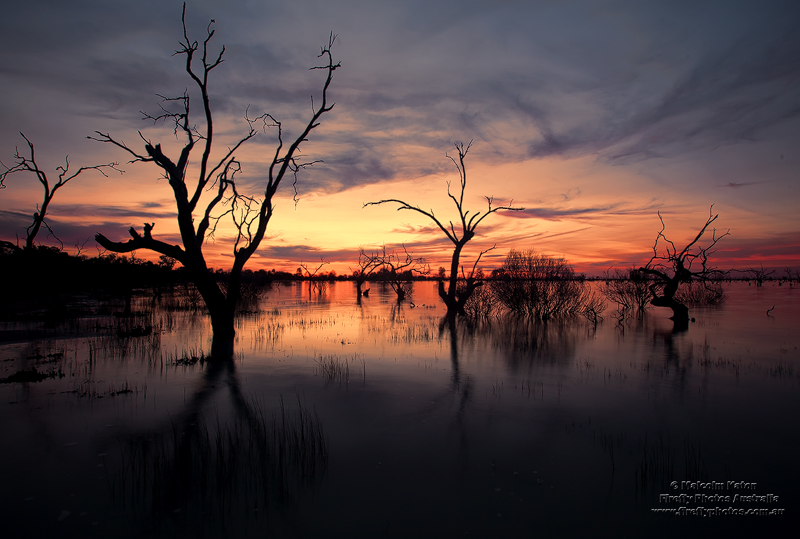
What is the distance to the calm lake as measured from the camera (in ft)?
14.7

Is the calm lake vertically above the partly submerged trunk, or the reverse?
the partly submerged trunk

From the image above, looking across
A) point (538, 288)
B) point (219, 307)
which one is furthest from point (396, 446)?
point (538, 288)

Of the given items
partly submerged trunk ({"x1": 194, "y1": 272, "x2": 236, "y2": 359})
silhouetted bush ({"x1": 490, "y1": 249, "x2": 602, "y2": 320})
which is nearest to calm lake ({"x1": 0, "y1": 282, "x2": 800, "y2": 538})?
partly submerged trunk ({"x1": 194, "y1": 272, "x2": 236, "y2": 359})

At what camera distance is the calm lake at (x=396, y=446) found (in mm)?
4480

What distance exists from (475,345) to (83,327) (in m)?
17.6

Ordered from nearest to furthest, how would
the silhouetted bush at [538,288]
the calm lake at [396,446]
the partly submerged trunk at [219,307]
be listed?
the calm lake at [396,446] < the partly submerged trunk at [219,307] < the silhouetted bush at [538,288]

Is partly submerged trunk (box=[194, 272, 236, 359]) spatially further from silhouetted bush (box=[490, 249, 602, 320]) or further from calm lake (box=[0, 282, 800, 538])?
silhouetted bush (box=[490, 249, 602, 320])

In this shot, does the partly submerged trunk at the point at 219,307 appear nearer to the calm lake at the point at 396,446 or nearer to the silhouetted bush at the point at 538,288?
the calm lake at the point at 396,446

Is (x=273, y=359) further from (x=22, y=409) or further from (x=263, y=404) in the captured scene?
(x=22, y=409)

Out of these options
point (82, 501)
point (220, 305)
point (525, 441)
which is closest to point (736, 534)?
point (525, 441)

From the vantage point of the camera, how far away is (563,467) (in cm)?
562

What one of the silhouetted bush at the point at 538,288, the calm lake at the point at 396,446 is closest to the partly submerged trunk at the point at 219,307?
the calm lake at the point at 396,446

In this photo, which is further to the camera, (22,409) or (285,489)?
(22,409)

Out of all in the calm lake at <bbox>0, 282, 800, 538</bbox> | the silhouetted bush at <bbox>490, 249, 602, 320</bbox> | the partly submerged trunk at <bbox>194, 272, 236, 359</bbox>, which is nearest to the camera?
the calm lake at <bbox>0, 282, 800, 538</bbox>
